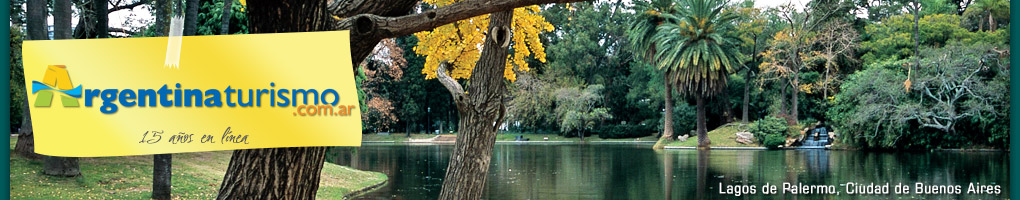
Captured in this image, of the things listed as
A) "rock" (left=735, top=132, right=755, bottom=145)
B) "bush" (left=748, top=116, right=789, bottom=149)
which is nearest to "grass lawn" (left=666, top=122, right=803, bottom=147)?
"rock" (left=735, top=132, right=755, bottom=145)

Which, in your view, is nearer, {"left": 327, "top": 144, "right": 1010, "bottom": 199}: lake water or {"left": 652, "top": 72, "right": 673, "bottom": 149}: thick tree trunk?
{"left": 327, "top": 144, "right": 1010, "bottom": 199}: lake water

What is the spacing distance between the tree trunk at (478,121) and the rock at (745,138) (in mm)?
35509

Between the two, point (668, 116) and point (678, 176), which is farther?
point (668, 116)

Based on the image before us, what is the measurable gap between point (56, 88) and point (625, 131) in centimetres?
5152

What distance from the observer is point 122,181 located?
12453 mm

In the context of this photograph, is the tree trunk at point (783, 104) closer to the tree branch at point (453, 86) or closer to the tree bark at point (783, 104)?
the tree bark at point (783, 104)

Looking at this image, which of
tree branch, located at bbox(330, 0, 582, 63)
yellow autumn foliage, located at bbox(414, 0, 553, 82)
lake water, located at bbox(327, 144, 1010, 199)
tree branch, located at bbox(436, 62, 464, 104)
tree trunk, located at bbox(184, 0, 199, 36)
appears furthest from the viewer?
lake water, located at bbox(327, 144, 1010, 199)

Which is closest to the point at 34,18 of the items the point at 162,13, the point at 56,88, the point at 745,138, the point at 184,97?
the point at 162,13

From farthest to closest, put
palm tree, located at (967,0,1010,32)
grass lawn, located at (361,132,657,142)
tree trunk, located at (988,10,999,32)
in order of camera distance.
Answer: grass lawn, located at (361,132,657,142)
tree trunk, located at (988,10,999,32)
palm tree, located at (967,0,1010,32)

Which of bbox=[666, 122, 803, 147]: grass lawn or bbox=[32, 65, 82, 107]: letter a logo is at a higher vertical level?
bbox=[32, 65, 82, 107]: letter a logo

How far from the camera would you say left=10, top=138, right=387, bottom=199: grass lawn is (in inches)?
428

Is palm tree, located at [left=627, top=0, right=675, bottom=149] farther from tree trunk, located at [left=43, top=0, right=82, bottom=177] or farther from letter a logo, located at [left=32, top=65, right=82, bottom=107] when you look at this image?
letter a logo, located at [left=32, top=65, right=82, bottom=107]

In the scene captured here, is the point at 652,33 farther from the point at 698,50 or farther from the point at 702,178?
the point at 702,178

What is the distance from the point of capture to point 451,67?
9234 mm
